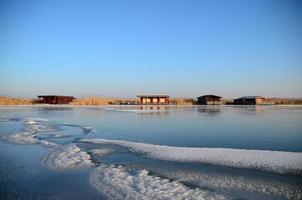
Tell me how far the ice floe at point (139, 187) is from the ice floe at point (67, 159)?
80 centimetres

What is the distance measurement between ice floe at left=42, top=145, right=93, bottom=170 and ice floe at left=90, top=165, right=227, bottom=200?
799 millimetres

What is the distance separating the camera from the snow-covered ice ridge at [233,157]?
6.56 metres

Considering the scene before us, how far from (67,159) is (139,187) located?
2874mm

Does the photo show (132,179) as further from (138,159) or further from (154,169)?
(138,159)

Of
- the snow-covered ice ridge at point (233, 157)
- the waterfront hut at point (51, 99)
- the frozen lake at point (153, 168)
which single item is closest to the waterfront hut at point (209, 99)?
the waterfront hut at point (51, 99)

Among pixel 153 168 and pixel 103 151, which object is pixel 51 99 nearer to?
pixel 103 151

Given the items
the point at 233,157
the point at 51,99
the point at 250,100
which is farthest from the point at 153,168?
the point at 51,99

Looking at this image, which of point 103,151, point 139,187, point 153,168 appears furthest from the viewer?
point 103,151

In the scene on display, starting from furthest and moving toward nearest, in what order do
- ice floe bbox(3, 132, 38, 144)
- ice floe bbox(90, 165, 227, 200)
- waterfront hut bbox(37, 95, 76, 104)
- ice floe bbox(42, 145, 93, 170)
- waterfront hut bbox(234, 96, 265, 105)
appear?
waterfront hut bbox(37, 95, 76, 104) → waterfront hut bbox(234, 96, 265, 105) → ice floe bbox(3, 132, 38, 144) → ice floe bbox(42, 145, 93, 170) → ice floe bbox(90, 165, 227, 200)

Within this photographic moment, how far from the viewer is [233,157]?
24.2ft

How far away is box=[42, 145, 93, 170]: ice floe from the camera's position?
686 cm

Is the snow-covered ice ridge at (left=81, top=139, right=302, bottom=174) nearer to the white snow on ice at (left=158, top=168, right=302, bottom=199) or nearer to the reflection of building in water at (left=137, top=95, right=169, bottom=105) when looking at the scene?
the white snow on ice at (left=158, top=168, right=302, bottom=199)

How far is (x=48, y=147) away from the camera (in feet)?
30.6

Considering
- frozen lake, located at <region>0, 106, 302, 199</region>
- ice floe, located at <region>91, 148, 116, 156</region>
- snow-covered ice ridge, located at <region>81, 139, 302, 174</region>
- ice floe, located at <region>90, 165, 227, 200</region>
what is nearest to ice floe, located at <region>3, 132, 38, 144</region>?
frozen lake, located at <region>0, 106, 302, 199</region>
